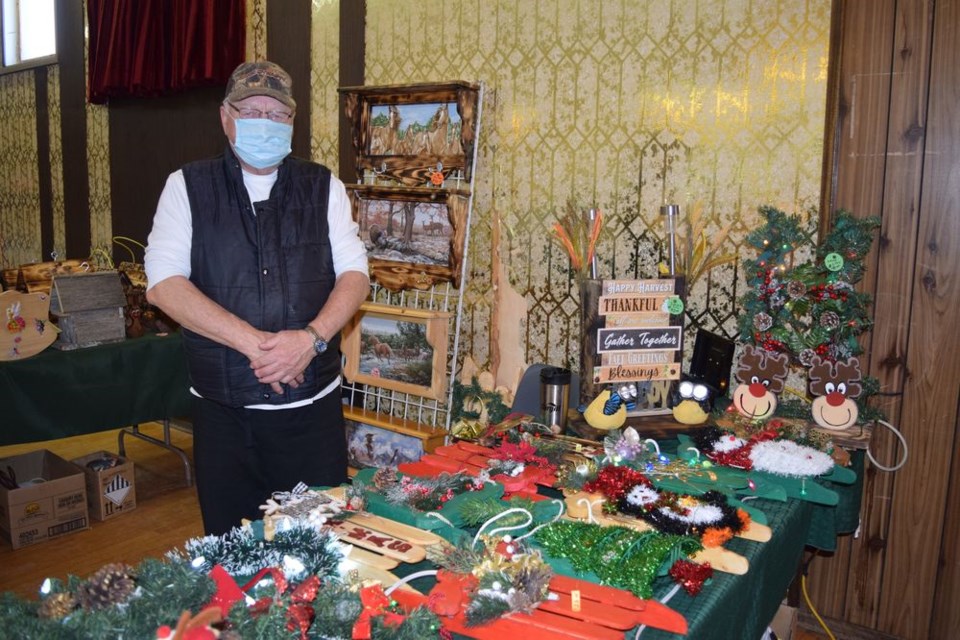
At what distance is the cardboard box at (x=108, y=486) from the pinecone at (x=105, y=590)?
271cm

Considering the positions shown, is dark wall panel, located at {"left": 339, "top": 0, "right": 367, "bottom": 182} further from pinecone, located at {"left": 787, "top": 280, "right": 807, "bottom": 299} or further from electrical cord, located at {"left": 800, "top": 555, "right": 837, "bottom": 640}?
electrical cord, located at {"left": 800, "top": 555, "right": 837, "bottom": 640}

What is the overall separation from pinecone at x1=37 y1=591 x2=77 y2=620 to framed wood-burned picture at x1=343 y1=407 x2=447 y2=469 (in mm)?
2351

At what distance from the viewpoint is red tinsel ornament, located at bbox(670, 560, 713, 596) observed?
122cm

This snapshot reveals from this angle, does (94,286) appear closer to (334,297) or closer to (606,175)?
(334,297)

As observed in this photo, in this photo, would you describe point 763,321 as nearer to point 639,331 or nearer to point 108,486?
point 639,331

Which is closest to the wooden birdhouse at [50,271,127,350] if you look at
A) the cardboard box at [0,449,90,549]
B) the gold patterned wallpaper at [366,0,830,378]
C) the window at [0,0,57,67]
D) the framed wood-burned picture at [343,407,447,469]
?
the cardboard box at [0,449,90,549]

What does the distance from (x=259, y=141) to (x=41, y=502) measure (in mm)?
2204

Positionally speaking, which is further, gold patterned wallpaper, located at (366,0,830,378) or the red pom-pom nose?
gold patterned wallpaper, located at (366,0,830,378)

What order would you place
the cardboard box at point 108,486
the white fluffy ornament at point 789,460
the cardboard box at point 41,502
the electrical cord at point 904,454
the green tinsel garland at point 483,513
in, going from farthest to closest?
the cardboard box at point 108,486 < the cardboard box at point 41,502 < the electrical cord at point 904,454 < the white fluffy ornament at point 789,460 < the green tinsel garland at point 483,513

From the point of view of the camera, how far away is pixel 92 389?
3.18m

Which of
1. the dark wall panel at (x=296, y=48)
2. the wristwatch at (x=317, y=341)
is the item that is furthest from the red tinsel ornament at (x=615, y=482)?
the dark wall panel at (x=296, y=48)

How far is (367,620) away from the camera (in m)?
0.97

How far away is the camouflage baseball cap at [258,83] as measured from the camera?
6.35 ft

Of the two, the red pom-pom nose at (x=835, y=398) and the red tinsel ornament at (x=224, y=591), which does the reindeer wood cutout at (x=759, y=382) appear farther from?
the red tinsel ornament at (x=224, y=591)
